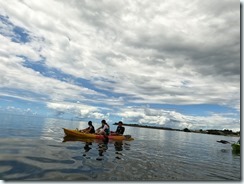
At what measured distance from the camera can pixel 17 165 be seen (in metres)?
12.2

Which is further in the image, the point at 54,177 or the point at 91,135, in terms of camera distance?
the point at 91,135

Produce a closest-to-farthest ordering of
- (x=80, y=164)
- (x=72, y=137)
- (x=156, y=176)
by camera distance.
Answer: (x=156, y=176) < (x=80, y=164) < (x=72, y=137)

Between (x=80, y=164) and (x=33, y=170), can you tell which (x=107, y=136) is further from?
(x=33, y=170)

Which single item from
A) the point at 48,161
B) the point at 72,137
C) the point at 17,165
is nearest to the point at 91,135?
the point at 72,137

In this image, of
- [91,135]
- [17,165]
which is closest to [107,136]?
[91,135]

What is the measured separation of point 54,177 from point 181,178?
697 centimetres

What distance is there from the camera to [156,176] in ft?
41.8

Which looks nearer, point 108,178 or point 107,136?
point 108,178

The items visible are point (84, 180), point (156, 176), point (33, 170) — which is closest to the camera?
point (84, 180)

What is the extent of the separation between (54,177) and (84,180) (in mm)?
1416

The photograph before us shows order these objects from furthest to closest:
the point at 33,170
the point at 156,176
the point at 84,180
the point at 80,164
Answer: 1. the point at 80,164
2. the point at 156,176
3. the point at 33,170
4. the point at 84,180

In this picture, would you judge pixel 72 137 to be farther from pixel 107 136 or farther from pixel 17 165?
pixel 17 165

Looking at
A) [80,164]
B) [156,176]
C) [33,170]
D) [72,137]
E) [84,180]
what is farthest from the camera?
[72,137]

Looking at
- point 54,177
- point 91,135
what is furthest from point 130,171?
point 91,135
